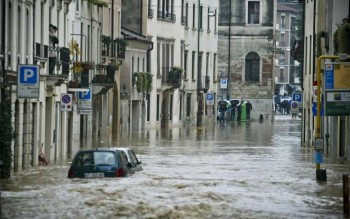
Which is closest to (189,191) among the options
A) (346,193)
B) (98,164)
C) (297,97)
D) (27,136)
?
(98,164)

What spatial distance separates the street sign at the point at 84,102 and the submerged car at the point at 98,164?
19.1 m

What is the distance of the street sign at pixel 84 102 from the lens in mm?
54844

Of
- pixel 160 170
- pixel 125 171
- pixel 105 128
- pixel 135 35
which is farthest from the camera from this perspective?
pixel 135 35

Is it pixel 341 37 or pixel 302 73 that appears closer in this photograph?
pixel 341 37

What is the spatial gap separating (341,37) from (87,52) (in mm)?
23717

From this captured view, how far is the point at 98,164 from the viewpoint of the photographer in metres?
35.7

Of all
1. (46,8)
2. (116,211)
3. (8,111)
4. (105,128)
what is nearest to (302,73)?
(105,128)

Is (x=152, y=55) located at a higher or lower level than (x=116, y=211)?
higher

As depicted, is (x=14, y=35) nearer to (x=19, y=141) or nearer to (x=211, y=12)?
(x=19, y=141)

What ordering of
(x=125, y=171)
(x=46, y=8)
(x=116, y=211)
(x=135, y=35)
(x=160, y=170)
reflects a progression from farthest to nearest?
1. (x=135, y=35)
2. (x=46, y=8)
3. (x=160, y=170)
4. (x=125, y=171)
5. (x=116, y=211)

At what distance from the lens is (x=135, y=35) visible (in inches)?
3307

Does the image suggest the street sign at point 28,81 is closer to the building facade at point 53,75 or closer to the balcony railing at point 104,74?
the building facade at point 53,75

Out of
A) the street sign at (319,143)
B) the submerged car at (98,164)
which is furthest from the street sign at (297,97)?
the submerged car at (98,164)

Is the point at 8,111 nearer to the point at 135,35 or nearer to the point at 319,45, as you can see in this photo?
the point at 319,45
